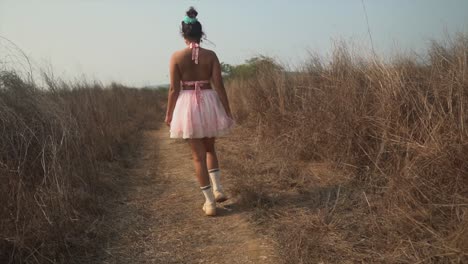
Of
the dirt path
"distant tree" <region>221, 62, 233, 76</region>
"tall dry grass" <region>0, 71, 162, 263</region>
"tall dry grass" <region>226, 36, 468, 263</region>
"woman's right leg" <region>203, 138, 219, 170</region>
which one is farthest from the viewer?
"distant tree" <region>221, 62, 233, 76</region>

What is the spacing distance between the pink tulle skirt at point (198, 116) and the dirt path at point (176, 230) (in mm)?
734

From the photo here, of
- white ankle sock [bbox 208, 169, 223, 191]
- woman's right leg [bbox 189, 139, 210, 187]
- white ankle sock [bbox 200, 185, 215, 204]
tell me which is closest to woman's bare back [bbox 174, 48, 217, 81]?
woman's right leg [bbox 189, 139, 210, 187]

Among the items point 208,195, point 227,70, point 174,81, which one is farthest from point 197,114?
point 227,70

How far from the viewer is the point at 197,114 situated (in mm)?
3350

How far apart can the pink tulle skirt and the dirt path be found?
0.73m

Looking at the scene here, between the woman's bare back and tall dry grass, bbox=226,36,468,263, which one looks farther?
the woman's bare back

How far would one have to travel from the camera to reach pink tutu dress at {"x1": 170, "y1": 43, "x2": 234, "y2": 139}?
3.35 m

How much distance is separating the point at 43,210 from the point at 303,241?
1734 millimetres

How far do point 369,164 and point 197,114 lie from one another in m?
1.69

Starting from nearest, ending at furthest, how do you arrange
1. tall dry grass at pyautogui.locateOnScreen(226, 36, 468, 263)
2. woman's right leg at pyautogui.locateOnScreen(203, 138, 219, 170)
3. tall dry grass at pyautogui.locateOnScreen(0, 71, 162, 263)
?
tall dry grass at pyautogui.locateOnScreen(226, 36, 468, 263) → tall dry grass at pyautogui.locateOnScreen(0, 71, 162, 263) → woman's right leg at pyautogui.locateOnScreen(203, 138, 219, 170)

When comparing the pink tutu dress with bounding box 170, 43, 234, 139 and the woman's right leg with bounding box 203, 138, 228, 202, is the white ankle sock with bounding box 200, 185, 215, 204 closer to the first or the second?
the woman's right leg with bounding box 203, 138, 228, 202

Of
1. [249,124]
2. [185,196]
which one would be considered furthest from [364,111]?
[249,124]

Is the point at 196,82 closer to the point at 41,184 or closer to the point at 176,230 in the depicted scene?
the point at 176,230

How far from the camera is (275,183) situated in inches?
156
